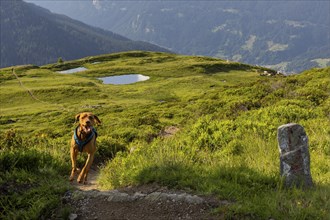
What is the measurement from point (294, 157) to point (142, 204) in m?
3.35

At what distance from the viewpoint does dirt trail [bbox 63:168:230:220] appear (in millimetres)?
7004

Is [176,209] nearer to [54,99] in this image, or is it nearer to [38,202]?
[38,202]

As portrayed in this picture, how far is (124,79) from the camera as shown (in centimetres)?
8044

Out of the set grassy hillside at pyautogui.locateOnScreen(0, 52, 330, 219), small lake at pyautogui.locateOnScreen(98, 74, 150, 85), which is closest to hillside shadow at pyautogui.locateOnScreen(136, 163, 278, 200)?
grassy hillside at pyautogui.locateOnScreen(0, 52, 330, 219)

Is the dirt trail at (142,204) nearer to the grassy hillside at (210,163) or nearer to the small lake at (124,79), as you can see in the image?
the grassy hillside at (210,163)

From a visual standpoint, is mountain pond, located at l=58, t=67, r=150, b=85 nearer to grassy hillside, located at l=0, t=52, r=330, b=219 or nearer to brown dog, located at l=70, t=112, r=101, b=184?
grassy hillside, located at l=0, t=52, r=330, b=219

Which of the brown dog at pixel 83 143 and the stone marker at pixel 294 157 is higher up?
the stone marker at pixel 294 157

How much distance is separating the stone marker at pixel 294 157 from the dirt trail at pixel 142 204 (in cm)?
173

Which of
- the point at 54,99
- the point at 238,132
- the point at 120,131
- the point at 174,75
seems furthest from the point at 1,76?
the point at 238,132

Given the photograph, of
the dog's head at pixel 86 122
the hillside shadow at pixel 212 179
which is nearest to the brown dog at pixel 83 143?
the dog's head at pixel 86 122

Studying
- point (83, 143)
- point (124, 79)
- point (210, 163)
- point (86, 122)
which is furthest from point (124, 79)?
point (210, 163)

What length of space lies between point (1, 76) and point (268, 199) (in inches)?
3405

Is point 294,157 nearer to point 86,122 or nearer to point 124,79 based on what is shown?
point 86,122

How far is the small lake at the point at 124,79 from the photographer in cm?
7779
